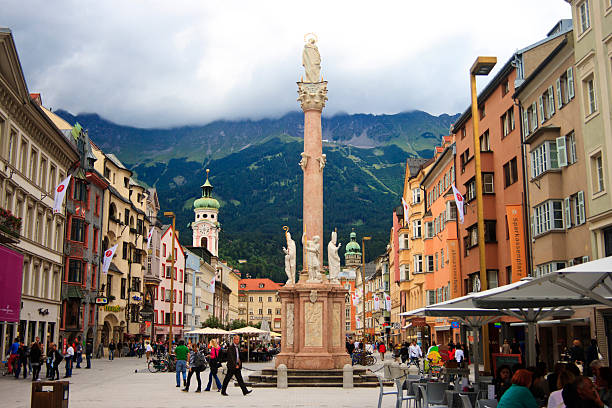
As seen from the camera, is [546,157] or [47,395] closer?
[47,395]

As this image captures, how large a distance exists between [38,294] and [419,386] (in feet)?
104

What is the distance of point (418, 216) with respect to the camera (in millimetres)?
68812

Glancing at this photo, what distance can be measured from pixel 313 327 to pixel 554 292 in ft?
52.7

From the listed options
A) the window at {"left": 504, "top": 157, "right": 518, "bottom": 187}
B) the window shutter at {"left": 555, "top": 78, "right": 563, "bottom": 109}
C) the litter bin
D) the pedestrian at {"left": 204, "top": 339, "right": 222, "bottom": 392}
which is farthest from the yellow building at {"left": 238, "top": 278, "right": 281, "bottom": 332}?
the litter bin

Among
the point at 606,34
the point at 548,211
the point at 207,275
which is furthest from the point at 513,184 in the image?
the point at 207,275

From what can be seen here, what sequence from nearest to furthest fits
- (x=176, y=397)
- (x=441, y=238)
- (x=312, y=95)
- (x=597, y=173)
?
(x=176, y=397), (x=597, y=173), (x=312, y=95), (x=441, y=238)

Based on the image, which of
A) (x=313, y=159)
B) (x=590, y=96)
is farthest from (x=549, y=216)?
(x=313, y=159)

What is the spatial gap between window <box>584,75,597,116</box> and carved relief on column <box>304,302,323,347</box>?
546 inches

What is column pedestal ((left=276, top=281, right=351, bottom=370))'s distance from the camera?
1153 inches

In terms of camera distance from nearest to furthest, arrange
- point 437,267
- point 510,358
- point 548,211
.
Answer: point 510,358
point 548,211
point 437,267

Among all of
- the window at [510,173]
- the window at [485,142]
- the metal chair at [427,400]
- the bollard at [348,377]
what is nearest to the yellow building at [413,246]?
the window at [485,142]

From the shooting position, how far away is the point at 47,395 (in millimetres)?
13508

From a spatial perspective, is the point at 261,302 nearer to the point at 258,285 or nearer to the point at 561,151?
the point at 258,285

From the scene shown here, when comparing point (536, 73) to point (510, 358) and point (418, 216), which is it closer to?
point (510, 358)
